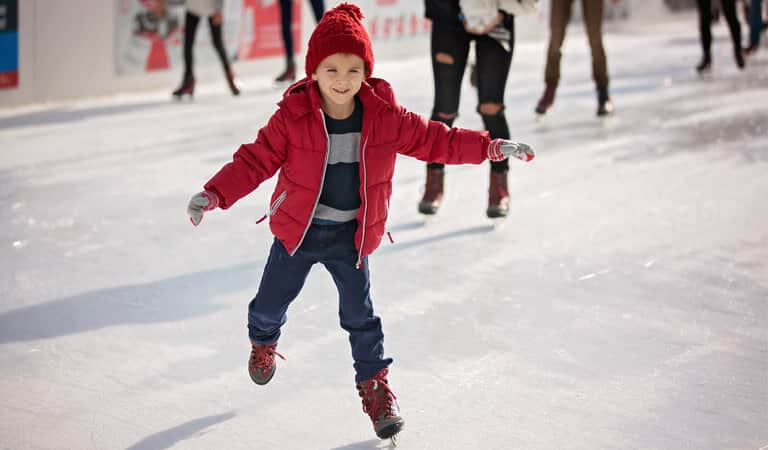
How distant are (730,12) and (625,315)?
19.2 ft

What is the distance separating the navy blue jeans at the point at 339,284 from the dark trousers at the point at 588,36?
3973 mm

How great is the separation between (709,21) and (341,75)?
21.3 ft

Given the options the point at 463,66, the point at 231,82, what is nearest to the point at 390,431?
the point at 463,66

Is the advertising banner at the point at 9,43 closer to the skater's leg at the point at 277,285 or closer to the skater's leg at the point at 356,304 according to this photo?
the skater's leg at the point at 277,285

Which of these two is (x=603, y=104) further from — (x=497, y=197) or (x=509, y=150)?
(x=509, y=150)

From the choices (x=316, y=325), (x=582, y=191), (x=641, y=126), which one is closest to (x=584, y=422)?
(x=316, y=325)

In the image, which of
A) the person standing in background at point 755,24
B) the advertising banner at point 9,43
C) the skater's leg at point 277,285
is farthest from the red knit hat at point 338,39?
the person standing in background at point 755,24

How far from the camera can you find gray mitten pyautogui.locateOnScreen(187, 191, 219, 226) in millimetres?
1945

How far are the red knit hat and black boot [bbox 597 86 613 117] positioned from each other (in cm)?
411

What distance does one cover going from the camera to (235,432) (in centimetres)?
217

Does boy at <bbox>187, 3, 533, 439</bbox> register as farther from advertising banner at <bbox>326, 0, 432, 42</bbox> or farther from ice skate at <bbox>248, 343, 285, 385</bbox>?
advertising banner at <bbox>326, 0, 432, 42</bbox>

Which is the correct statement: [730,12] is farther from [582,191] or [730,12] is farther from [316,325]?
[316,325]

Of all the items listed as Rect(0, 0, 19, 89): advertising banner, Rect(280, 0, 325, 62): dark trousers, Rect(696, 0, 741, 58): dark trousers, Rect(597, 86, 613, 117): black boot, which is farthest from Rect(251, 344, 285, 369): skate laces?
Rect(696, 0, 741, 58): dark trousers

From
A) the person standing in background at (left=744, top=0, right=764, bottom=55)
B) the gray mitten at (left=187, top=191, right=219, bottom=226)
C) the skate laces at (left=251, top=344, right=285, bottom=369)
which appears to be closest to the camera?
the gray mitten at (left=187, top=191, right=219, bottom=226)
